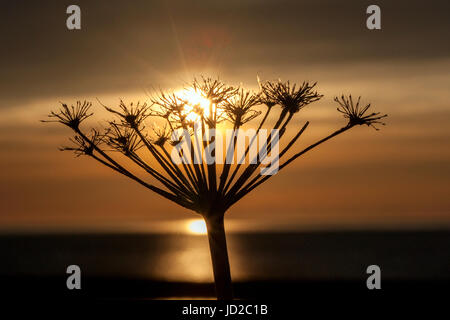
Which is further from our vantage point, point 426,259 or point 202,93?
point 426,259

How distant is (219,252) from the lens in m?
15.2

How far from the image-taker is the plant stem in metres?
15.2

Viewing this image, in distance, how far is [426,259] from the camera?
93.0 meters

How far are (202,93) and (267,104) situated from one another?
1356 mm

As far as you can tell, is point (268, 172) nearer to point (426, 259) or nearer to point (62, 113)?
point (62, 113)

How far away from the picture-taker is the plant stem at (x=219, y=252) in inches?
599

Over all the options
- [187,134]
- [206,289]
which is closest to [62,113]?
[187,134]
